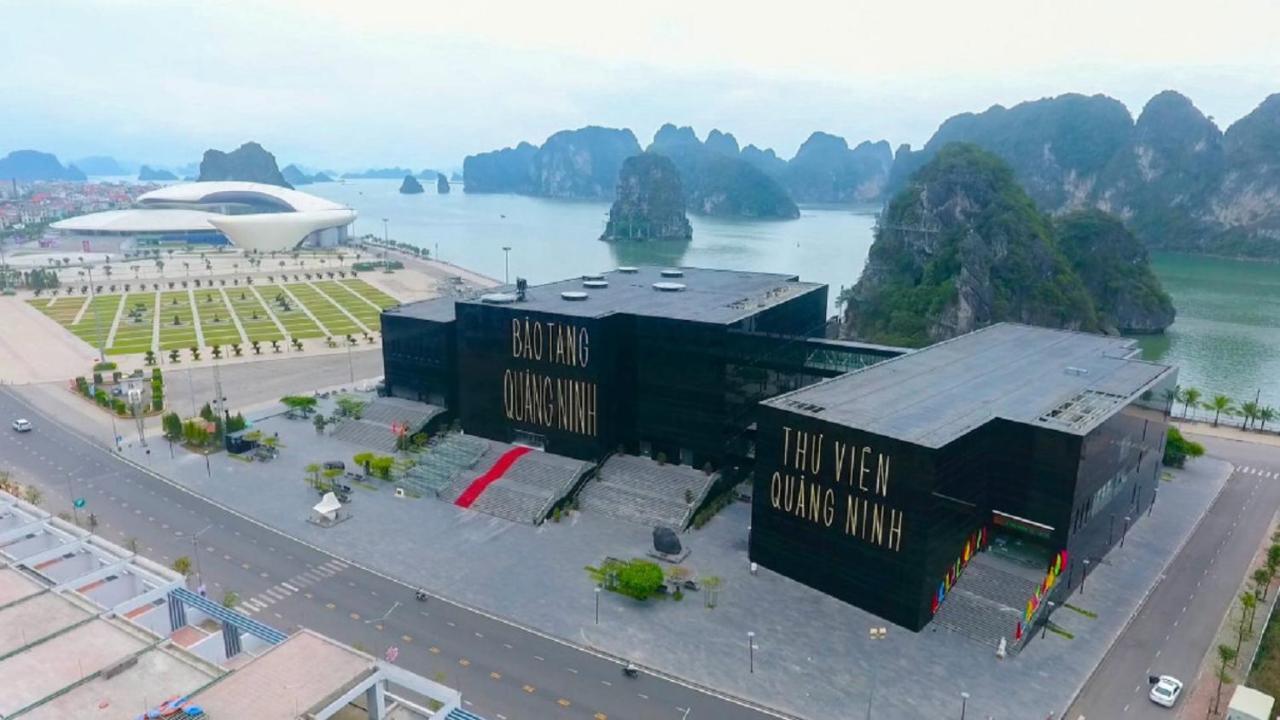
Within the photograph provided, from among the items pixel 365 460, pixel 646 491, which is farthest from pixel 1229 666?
pixel 365 460

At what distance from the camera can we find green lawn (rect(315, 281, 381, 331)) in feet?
457

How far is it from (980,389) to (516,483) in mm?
36990

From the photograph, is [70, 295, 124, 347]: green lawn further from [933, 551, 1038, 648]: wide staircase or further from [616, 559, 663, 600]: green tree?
[933, 551, 1038, 648]: wide staircase

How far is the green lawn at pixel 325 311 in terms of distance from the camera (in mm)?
132000

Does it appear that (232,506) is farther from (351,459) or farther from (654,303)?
(654,303)

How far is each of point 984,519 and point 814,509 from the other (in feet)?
37.7

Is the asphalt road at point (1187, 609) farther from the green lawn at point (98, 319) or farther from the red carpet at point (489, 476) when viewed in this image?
the green lawn at point (98, 319)

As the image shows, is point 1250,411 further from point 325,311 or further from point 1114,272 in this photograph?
point 325,311

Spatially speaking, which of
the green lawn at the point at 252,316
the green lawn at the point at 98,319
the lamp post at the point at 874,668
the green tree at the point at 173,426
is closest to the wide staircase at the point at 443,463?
the green tree at the point at 173,426

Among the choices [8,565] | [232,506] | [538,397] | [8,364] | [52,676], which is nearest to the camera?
[52,676]

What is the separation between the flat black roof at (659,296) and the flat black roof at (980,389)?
12385mm

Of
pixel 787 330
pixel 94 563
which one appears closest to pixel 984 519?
pixel 787 330

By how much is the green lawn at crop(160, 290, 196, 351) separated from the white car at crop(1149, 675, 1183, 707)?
12254cm

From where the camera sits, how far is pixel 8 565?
39.4 m
